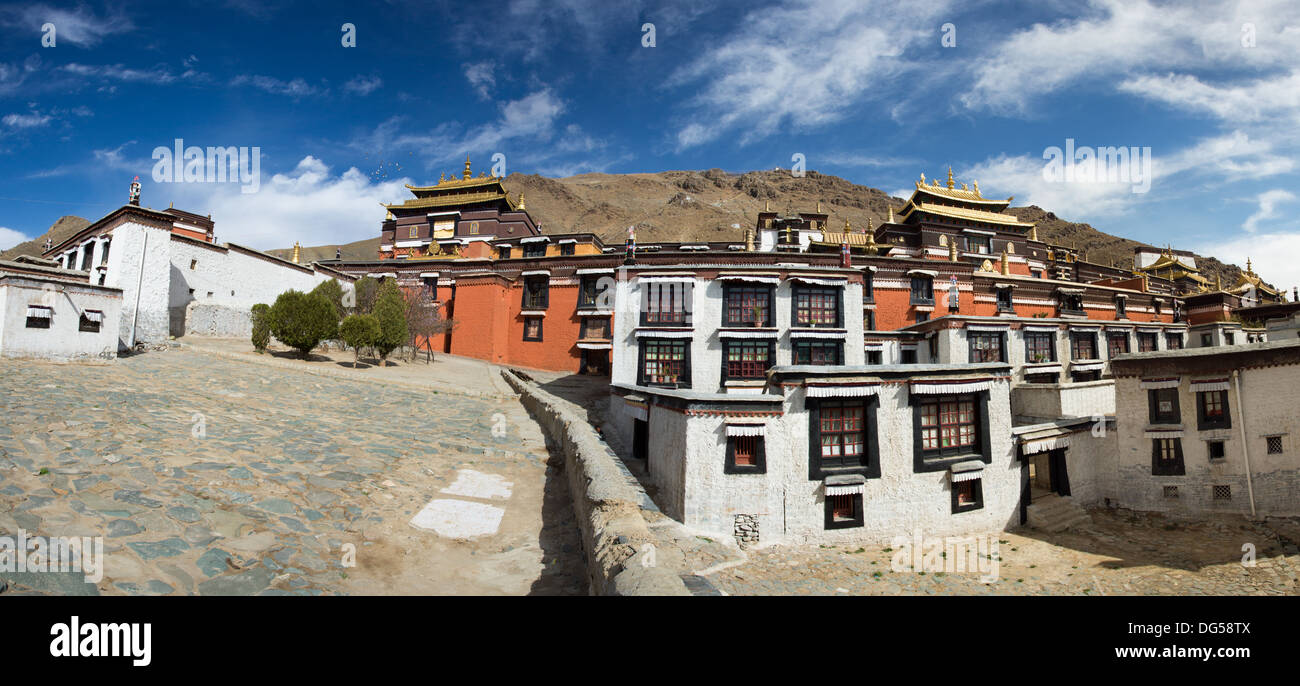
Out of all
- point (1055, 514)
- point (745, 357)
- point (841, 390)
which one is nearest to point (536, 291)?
point (745, 357)

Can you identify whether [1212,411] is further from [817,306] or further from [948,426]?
[817,306]

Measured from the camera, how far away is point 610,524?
7.96 metres

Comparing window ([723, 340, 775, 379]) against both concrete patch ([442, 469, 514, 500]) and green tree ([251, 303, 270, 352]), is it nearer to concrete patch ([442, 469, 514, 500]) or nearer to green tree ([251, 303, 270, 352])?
concrete patch ([442, 469, 514, 500])

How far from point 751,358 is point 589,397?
9.47m

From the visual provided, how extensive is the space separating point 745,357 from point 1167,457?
16.3 m

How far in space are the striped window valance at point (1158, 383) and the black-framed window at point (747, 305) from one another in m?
14.4

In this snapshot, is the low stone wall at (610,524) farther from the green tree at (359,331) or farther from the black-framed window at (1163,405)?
the black-framed window at (1163,405)

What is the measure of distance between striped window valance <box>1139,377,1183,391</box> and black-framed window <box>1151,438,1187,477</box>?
1.96 m

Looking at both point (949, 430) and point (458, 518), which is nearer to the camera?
point (458, 518)

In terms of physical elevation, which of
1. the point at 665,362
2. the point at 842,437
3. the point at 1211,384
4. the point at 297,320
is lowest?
the point at 842,437

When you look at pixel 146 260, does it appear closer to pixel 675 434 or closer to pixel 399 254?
pixel 675 434

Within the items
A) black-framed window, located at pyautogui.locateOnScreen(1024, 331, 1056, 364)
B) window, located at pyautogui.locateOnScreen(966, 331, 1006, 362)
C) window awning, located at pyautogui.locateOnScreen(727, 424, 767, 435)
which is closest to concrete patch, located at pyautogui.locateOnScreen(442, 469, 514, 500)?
window awning, located at pyautogui.locateOnScreen(727, 424, 767, 435)

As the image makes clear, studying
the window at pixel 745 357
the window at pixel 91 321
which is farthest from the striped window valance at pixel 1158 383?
the window at pixel 91 321

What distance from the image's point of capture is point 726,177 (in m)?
146
